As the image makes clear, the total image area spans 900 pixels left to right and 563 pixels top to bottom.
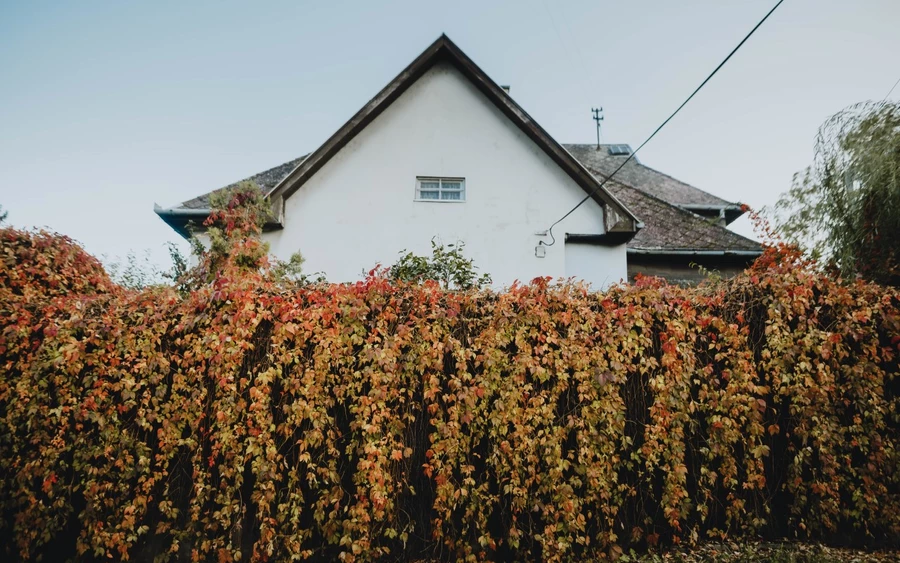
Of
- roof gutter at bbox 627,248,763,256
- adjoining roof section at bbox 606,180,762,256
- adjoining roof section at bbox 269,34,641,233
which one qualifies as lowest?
roof gutter at bbox 627,248,763,256

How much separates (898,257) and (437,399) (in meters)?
6.67

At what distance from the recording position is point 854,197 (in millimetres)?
7375

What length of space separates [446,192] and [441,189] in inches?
5.1

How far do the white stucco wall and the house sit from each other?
0.07ft

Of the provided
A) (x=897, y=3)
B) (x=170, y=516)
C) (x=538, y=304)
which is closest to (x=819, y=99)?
(x=897, y=3)

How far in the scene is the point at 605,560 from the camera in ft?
14.4

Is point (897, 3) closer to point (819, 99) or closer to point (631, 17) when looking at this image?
point (819, 99)

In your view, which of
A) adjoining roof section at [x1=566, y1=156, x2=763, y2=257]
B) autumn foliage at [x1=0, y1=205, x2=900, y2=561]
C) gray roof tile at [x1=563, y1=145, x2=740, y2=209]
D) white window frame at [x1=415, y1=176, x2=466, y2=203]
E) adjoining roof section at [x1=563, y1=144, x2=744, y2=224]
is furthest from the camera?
gray roof tile at [x1=563, y1=145, x2=740, y2=209]

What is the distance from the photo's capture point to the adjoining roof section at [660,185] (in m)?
14.9

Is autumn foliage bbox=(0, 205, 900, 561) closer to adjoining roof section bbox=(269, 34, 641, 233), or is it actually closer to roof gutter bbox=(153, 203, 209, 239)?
adjoining roof section bbox=(269, 34, 641, 233)

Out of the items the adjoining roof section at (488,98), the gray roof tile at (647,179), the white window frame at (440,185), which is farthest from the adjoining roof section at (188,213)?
the gray roof tile at (647,179)

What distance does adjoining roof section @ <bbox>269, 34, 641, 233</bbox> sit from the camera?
10.4m

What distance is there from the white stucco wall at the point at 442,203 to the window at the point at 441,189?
162mm

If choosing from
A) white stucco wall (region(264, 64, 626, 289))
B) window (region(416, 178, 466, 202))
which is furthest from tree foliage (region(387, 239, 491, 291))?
window (region(416, 178, 466, 202))
